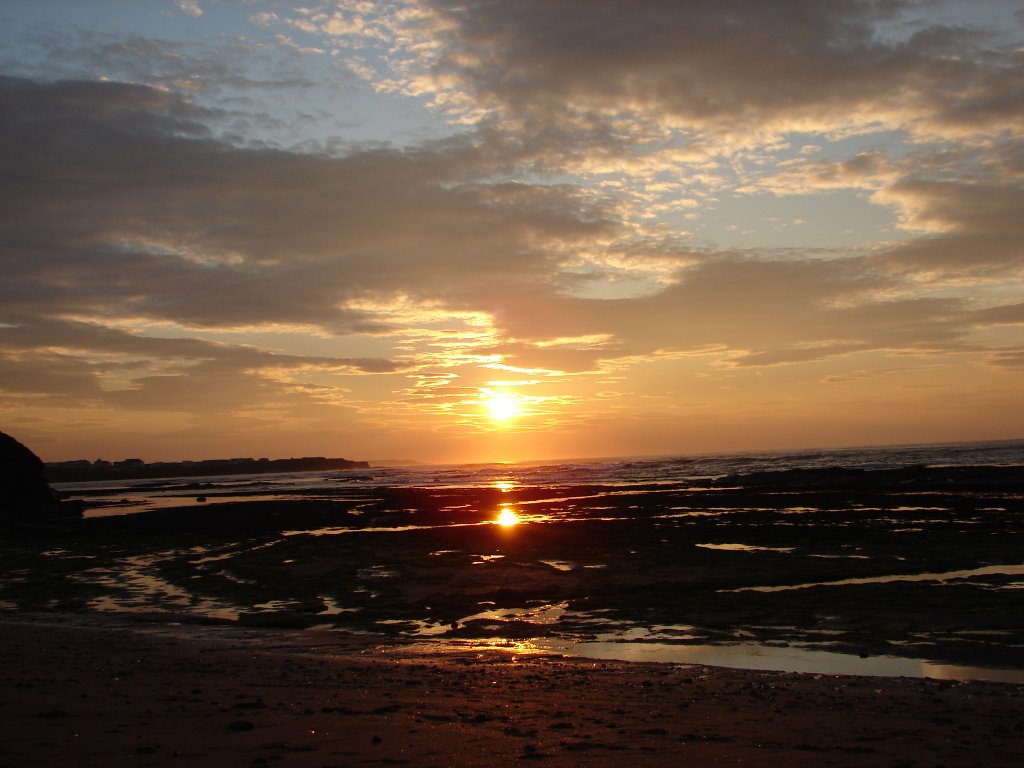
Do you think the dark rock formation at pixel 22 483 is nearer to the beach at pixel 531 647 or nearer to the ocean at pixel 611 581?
the ocean at pixel 611 581

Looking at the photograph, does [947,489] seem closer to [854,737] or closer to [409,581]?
[409,581]

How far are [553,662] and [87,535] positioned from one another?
103ft

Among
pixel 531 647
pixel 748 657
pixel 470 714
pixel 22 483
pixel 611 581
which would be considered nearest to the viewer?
pixel 470 714

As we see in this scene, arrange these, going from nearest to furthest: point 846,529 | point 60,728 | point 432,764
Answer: point 432,764 → point 60,728 → point 846,529

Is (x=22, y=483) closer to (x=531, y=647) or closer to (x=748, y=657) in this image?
(x=531, y=647)

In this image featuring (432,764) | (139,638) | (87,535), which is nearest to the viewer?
(432,764)

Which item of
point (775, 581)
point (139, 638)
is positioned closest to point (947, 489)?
point (775, 581)

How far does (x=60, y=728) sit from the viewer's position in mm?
7539

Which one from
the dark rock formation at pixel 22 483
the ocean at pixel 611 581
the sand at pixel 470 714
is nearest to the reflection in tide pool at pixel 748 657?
the ocean at pixel 611 581

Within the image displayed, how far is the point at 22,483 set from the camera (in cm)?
5672

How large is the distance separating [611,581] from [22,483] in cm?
5326

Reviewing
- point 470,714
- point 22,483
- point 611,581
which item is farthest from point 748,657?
point 22,483

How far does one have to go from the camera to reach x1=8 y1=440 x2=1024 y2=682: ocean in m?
13.2

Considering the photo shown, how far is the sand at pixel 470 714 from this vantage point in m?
6.99
